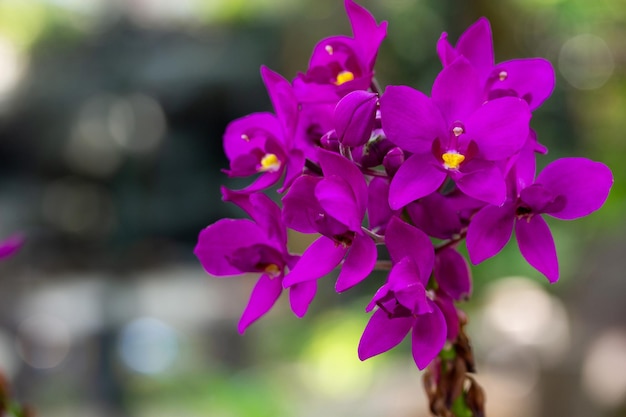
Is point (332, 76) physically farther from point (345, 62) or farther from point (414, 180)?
point (414, 180)

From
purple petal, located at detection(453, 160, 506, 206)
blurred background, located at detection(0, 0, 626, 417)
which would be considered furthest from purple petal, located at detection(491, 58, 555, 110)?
blurred background, located at detection(0, 0, 626, 417)

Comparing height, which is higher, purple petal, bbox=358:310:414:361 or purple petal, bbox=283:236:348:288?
purple petal, bbox=283:236:348:288

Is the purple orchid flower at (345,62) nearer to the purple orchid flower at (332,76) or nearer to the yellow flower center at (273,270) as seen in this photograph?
the purple orchid flower at (332,76)

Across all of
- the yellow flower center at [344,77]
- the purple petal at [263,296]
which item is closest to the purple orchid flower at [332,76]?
the yellow flower center at [344,77]

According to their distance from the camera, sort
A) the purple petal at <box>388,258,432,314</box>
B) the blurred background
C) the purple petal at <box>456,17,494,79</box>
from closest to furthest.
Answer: the purple petal at <box>388,258,432,314</box> < the purple petal at <box>456,17,494,79</box> < the blurred background

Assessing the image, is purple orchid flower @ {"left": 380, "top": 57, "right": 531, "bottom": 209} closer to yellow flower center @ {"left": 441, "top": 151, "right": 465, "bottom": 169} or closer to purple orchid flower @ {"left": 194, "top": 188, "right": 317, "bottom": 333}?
yellow flower center @ {"left": 441, "top": 151, "right": 465, "bottom": 169}

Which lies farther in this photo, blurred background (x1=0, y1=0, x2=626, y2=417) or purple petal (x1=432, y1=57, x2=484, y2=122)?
blurred background (x1=0, y1=0, x2=626, y2=417)

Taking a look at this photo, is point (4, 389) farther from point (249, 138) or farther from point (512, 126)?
point (512, 126)
